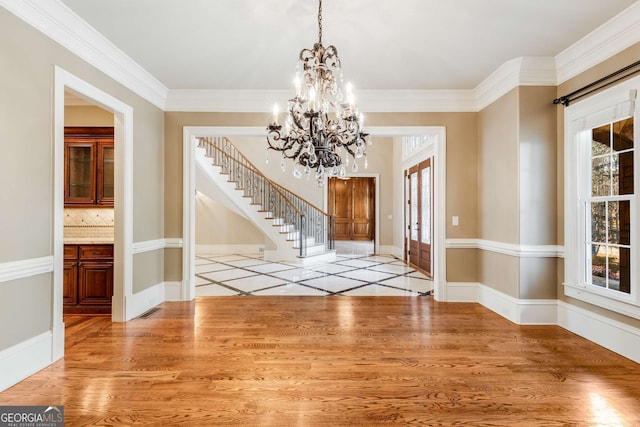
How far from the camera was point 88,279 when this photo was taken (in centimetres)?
378

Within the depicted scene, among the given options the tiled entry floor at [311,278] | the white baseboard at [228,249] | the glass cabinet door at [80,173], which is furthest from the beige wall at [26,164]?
the white baseboard at [228,249]

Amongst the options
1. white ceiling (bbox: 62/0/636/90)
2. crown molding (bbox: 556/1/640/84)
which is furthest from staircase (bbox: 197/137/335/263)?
crown molding (bbox: 556/1/640/84)

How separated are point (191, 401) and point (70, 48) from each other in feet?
10.5

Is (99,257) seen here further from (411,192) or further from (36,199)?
(411,192)

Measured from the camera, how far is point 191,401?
2078 mm

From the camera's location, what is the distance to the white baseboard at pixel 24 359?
2220mm

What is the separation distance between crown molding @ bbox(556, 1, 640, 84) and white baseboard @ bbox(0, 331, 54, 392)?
555 centimetres

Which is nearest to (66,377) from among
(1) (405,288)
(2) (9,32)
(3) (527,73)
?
(2) (9,32)

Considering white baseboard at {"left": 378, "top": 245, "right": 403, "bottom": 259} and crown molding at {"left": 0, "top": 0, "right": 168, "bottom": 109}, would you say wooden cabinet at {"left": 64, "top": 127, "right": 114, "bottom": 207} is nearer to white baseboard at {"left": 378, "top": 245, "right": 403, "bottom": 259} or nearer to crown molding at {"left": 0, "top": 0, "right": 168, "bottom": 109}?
crown molding at {"left": 0, "top": 0, "right": 168, "bottom": 109}

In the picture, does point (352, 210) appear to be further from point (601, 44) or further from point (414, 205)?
point (601, 44)

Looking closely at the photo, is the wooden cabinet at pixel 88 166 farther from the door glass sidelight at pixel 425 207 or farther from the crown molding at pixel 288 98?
the door glass sidelight at pixel 425 207

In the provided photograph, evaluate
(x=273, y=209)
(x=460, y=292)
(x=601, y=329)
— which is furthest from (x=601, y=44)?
(x=273, y=209)

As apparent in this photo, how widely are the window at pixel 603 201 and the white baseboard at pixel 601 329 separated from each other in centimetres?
15

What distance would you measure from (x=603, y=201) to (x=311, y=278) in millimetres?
4392
